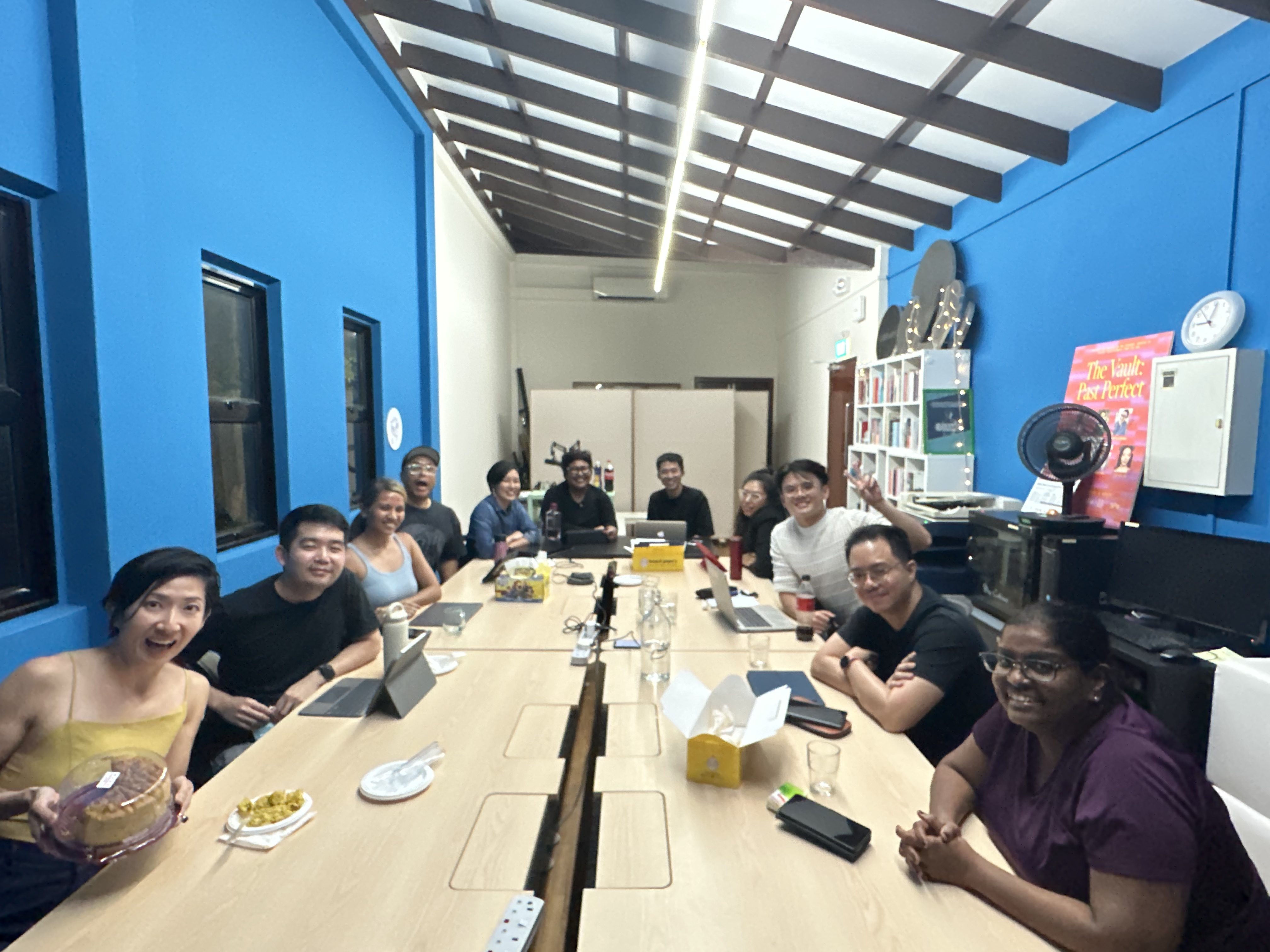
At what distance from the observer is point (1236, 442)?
7.78 ft

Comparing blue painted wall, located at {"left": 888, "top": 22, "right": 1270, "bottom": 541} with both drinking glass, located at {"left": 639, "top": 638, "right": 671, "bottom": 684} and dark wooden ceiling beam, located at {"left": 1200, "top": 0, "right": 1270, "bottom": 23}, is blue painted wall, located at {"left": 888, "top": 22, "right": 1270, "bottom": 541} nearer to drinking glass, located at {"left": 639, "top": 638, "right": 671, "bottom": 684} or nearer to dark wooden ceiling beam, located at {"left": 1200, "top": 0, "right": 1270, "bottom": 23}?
dark wooden ceiling beam, located at {"left": 1200, "top": 0, "right": 1270, "bottom": 23}

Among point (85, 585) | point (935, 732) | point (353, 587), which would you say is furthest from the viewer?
point (353, 587)

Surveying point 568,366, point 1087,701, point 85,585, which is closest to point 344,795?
point 85,585

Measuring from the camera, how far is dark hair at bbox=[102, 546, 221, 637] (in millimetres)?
1404

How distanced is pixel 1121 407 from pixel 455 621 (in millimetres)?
3128

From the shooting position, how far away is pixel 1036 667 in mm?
1185

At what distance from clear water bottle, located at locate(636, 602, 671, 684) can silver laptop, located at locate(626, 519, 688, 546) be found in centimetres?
176

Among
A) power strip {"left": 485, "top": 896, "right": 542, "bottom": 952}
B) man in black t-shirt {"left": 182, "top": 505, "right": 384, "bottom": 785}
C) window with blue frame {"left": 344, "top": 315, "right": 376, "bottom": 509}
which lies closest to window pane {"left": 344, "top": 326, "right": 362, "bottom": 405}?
window with blue frame {"left": 344, "top": 315, "right": 376, "bottom": 509}

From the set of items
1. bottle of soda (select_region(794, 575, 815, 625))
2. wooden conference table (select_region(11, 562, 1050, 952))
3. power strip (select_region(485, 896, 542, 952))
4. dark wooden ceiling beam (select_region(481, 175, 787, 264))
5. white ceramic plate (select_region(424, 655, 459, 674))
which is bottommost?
wooden conference table (select_region(11, 562, 1050, 952))

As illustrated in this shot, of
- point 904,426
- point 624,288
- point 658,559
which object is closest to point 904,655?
point 658,559

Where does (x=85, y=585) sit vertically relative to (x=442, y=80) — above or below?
below

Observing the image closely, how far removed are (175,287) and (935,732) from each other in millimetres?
2960

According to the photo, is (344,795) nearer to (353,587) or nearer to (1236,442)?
(353,587)

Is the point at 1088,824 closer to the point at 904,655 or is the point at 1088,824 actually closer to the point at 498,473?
the point at 904,655
